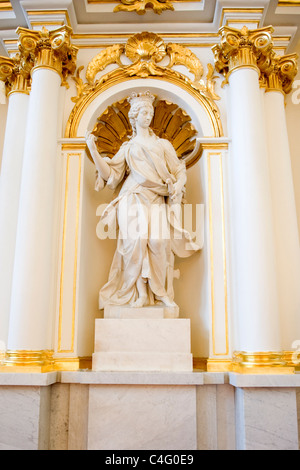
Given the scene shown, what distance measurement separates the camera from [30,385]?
331 cm

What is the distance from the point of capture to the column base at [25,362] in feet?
11.2

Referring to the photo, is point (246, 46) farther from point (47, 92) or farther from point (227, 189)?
point (47, 92)

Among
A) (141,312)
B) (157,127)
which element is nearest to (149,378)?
(141,312)

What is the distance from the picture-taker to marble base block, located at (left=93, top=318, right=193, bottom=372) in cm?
360

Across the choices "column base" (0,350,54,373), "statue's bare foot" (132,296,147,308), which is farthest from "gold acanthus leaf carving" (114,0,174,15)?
"column base" (0,350,54,373)

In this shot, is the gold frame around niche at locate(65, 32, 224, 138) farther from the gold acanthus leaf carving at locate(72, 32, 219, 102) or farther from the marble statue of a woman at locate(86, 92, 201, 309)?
the marble statue of a woman at locate(86, 92, 201, 309)

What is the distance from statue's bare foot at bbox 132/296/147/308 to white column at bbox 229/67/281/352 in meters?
0.82

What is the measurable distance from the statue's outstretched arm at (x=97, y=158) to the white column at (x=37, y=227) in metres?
0.35

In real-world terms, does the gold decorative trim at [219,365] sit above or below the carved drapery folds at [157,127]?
below

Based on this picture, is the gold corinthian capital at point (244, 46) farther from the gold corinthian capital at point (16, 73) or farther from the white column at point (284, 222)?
the gold corinthian capital at point (16, 73)

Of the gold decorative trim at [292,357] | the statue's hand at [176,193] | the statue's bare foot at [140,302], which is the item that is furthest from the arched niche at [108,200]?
the gold decorative trim at [292,357]

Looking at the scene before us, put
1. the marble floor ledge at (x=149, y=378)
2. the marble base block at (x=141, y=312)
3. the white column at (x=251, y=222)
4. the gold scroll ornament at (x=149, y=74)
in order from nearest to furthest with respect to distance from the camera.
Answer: the marble floor ledge at (x=149, y=378), the white column at (x=251, y=222), the marble base block at (x=141, y=312), the gold scroll ornament at (x=149, y=74)

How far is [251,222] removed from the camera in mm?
3742
